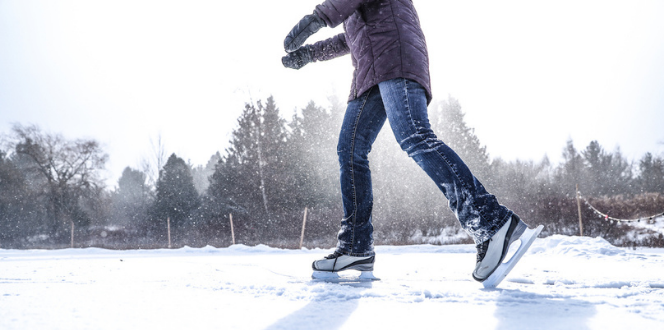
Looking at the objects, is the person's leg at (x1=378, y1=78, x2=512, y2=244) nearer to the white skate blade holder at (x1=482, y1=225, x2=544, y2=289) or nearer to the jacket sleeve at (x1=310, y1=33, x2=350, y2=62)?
the white skate blade holder at (x1=482, y1=225, x2=544, y2=289)

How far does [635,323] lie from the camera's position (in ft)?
2.48

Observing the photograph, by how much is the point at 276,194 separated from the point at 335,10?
16818mm

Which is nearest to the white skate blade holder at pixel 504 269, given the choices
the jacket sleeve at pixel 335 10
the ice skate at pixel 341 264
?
the ice skate at pixel 341 264

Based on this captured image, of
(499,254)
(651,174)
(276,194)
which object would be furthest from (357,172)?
(651,174)

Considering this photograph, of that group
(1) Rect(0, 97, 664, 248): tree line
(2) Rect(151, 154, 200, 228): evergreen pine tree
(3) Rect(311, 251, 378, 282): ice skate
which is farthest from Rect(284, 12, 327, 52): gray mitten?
(2) Rect(151, 154, 200, 228): evergreen pine tree

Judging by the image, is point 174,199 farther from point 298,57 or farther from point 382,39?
point 382,39

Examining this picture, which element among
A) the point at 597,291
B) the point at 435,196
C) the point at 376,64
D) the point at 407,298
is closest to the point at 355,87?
the point at 376,64

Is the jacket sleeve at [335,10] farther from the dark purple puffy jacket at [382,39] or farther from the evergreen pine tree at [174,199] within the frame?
the evergreen pine tree at [174,199]

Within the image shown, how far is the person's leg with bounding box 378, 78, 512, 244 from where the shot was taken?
1311mm

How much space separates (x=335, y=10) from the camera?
1493mm

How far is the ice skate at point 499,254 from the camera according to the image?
4.16 feet

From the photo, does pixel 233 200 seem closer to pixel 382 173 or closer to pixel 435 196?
pixel 382 173

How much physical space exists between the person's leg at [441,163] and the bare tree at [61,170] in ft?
87.1

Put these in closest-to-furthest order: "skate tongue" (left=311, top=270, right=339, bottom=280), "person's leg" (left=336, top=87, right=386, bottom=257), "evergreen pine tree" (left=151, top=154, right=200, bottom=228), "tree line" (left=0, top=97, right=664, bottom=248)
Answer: "skate tongue" (left=311, top=270, right=339, bottom=280)
"person's leg" (left=336, top=87, right=386, bottom=257)
"tree line" (left=0, top=97, right=664, bottom=248)
"evergreen pine tree" (left=151, top=154, right=200, bottom=228)
